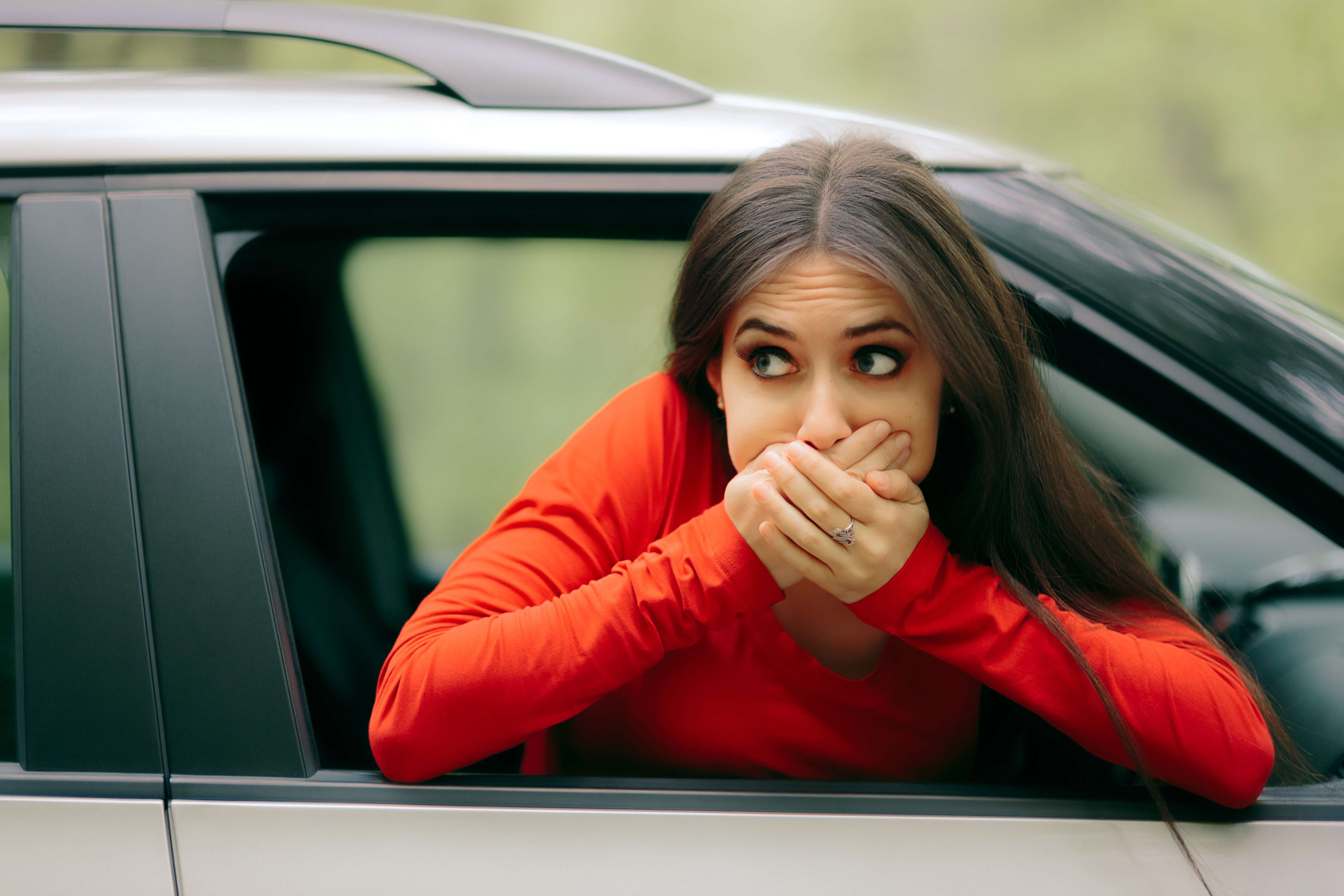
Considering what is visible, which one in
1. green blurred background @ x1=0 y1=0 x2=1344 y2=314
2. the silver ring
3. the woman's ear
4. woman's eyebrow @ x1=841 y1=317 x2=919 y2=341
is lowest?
the silver ring

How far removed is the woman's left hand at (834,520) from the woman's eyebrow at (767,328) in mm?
133

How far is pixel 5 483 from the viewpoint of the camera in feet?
3.92

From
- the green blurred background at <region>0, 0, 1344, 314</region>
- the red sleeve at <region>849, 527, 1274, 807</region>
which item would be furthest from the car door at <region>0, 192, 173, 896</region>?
the green blurred background at <region>0, 0, 1344, 314</region>

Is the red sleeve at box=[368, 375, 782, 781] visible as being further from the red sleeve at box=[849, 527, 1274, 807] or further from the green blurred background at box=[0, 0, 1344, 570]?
the green blurred background at box=[0, 0, 1344, 570]

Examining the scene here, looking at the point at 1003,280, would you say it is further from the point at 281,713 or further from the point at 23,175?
the point at 23,175

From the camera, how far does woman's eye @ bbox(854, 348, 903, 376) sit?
1096 mm

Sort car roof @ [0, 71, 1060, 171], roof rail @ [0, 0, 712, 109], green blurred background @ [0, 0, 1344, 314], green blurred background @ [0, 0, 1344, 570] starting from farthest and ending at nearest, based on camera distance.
Answer: green blurred background @ [0, 0, 1344, 314]
green blurred background @ [0, 0, 1344, 570]
roof rail @ [0, 0, 712, 109]
car roof @ [0, 71, 1060, 171]

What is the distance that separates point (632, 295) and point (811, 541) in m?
2.57

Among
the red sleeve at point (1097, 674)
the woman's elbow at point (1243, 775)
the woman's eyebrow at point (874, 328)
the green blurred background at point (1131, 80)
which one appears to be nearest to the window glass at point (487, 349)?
the woman's eyebrow at point (874, 328)

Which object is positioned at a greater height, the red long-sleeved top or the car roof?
the car roof

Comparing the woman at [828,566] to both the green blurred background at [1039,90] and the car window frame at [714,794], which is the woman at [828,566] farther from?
the green blurred background at [1039,90]

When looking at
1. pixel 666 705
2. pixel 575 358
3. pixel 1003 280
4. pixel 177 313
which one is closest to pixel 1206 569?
pixel 1003 280

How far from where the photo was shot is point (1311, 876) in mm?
1022

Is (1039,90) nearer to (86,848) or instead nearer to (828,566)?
(828,566)
